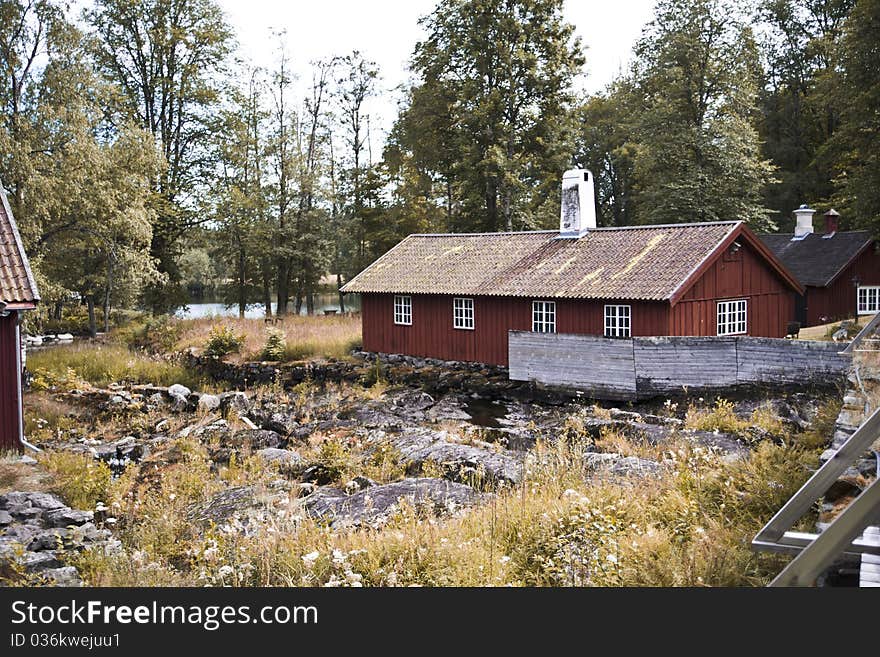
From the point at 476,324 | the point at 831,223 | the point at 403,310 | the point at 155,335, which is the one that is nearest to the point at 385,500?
the point at 476,324

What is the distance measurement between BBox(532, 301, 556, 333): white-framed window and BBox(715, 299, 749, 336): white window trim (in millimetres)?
4416

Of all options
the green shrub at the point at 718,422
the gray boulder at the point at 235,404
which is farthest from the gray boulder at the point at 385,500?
the gray boulder at the point at 235,404

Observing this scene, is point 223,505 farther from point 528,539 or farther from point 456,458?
point 528,539

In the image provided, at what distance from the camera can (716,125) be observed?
97.9 ft

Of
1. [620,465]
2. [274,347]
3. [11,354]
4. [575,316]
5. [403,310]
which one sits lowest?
[620,465]

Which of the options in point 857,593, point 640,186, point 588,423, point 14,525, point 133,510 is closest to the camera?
point 857,593

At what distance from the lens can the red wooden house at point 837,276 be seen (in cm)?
2805

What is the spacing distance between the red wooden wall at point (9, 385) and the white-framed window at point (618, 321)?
13.4m

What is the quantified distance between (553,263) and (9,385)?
1495 cm

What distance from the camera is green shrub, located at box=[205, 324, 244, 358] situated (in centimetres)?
2478

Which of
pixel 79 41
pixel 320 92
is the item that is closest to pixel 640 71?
pixel 320 92

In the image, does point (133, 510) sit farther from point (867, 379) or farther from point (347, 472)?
point (867, 379)

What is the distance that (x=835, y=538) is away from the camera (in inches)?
137

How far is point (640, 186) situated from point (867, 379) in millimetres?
33559
